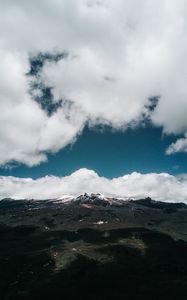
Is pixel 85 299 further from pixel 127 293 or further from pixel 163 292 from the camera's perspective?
pixel 163 292

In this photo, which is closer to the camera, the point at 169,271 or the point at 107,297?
the point at 107,297

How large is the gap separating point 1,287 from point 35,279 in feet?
53.8

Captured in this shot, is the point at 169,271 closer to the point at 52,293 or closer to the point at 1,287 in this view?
the point at 52,293

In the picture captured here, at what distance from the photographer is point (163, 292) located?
14800 centimetres

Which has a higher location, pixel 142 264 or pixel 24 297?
pixel 142 264

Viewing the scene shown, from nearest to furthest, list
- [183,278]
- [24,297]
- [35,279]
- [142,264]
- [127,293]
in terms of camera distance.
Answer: [24,297], [127,293], [35,279], [183,278], [142,264]

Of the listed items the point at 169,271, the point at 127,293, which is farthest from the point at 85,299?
the point at 169,271

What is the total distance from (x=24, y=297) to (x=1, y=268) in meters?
45.2

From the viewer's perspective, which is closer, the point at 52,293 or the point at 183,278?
the point at 52,293

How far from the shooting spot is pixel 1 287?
147 m

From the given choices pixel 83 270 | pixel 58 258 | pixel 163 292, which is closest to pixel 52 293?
pixel 83 270

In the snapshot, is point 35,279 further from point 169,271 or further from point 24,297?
point 169,271

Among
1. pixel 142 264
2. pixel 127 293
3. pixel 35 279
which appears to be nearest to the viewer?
pixel 127 293

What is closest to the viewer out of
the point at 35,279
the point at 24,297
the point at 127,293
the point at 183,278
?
the point at 24,297
